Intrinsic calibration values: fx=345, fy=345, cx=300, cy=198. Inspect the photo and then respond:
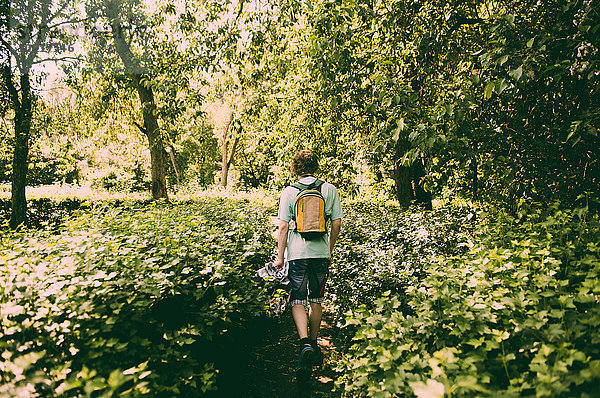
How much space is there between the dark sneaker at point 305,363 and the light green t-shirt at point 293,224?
95 cm

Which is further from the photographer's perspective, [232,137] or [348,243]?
[232,137]

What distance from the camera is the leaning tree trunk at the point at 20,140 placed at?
1055 cm

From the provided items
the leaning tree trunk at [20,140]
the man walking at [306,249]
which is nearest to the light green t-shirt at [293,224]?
the man walking at [306,249]

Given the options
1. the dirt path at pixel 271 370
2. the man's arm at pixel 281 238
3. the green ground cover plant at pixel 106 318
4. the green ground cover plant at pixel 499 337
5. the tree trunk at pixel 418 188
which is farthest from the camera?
the tree trunk at pixel 418 188

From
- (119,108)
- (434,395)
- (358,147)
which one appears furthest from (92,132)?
(434,395)

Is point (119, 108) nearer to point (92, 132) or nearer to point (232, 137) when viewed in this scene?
point (92, 132)

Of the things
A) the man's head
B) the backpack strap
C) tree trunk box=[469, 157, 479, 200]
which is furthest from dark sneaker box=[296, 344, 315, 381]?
tree trunk box=[469, 157, 479, 200]

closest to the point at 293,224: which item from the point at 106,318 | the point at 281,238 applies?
the point at 281,238

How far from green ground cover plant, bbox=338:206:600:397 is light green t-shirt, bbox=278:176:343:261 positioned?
4.20 ft

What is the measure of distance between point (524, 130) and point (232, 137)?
16.9ft

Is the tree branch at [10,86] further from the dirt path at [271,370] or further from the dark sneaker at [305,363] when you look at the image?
the dark sneaker at [305,363]

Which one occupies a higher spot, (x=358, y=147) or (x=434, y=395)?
(x=358, y=147)

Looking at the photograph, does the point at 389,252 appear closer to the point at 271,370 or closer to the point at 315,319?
the point at 315,319

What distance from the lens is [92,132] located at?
1532 centimetres
